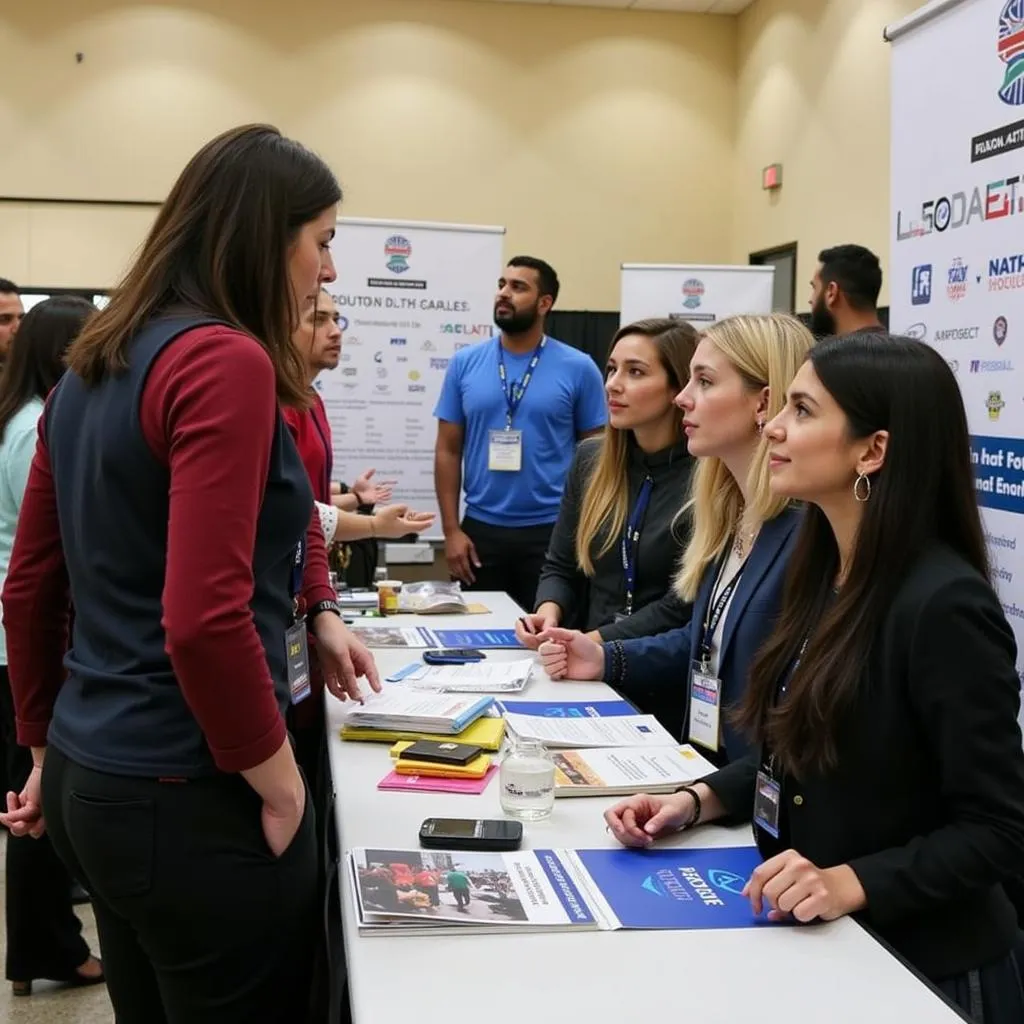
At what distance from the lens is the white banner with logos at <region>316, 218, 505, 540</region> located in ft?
18.8

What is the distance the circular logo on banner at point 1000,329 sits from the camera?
262 centimetres

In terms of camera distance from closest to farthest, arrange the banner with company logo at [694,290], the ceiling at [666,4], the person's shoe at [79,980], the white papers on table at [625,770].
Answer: the white papers on table at [625,770] < the person's shoe at [79,980] < the banner with company logo at [694,290] < the ceiling at [666,4]

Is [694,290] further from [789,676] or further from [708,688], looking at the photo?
[789,676]

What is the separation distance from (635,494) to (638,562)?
19 cm

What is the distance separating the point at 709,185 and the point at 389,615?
5151 millimetres

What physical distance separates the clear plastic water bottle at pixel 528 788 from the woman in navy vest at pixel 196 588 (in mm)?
343

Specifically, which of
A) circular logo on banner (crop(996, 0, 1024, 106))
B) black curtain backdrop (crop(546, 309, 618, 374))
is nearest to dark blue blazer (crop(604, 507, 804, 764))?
circular logo on banner (crop(996, 0, 1024, 106))

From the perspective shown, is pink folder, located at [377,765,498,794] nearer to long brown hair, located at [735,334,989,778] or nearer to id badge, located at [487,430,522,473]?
long brown hair, located at [735,334,989,778]

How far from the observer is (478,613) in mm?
3207

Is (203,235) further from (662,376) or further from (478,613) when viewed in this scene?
(478,613)

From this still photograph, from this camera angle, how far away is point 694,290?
6367 mm

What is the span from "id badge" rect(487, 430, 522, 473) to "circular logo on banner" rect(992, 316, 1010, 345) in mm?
2063

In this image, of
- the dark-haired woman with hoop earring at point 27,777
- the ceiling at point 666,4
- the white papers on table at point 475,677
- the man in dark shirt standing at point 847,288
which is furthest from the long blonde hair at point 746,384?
the ceiling at point 666,4

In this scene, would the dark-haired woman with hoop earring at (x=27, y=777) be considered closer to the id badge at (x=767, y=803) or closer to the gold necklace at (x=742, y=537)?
the gold necklace at (x=742, y=537)
